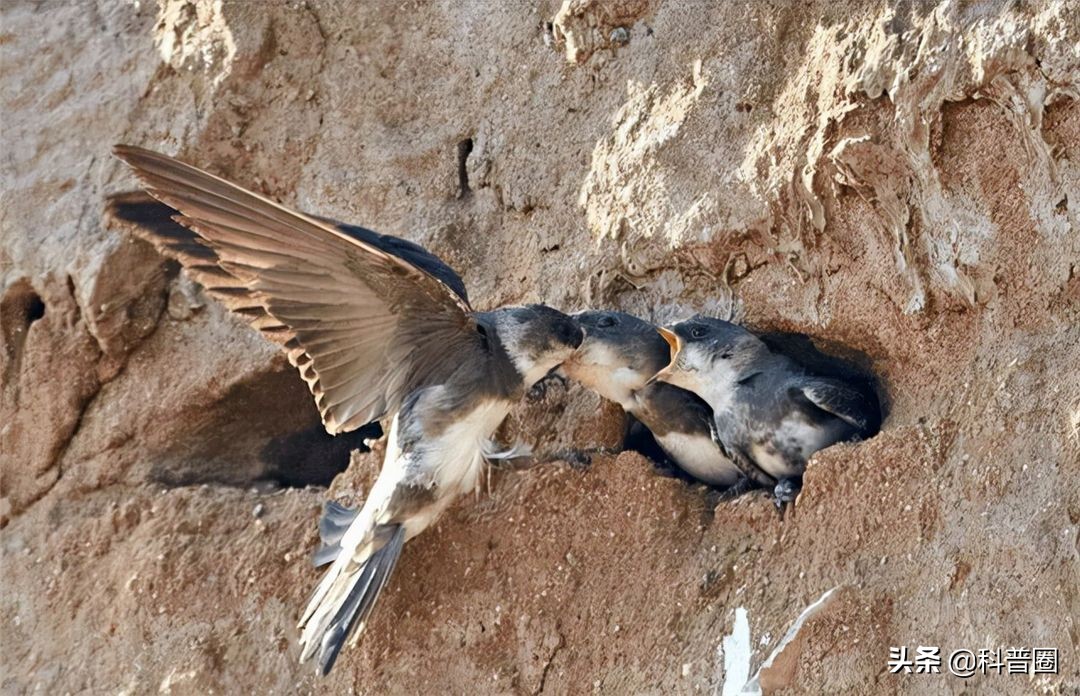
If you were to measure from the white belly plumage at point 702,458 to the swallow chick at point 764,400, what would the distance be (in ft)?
0.18

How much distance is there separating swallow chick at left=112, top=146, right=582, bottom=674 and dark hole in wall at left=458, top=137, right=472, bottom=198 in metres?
0.64

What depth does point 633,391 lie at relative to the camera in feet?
11.8

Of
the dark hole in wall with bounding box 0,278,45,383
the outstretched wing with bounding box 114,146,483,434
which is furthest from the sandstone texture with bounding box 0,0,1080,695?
the outstretched wing with bounding box 114,146,483,434

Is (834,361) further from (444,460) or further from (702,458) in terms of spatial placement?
(444,460)

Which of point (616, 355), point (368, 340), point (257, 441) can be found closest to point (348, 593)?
point (368, 340)

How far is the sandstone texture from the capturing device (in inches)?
117

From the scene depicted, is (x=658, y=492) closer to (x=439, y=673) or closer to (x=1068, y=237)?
(x=439, y=673)

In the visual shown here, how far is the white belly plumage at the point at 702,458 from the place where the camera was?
3.59 meters

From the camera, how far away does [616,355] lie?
3.50 m

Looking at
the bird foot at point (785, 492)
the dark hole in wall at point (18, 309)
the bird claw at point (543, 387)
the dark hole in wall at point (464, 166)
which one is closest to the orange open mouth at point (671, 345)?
the bird claw at point (543, 387)

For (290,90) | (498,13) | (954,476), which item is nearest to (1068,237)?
(954,476)

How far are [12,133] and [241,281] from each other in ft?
5.26

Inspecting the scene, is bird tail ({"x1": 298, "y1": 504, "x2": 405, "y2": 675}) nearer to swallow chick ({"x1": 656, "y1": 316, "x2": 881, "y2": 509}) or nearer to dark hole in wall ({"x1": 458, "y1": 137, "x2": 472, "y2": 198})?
swallow chick ({"x1": 656, "y1": 316, "x2": 881, "y2": 509})

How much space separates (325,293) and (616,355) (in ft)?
2.19
